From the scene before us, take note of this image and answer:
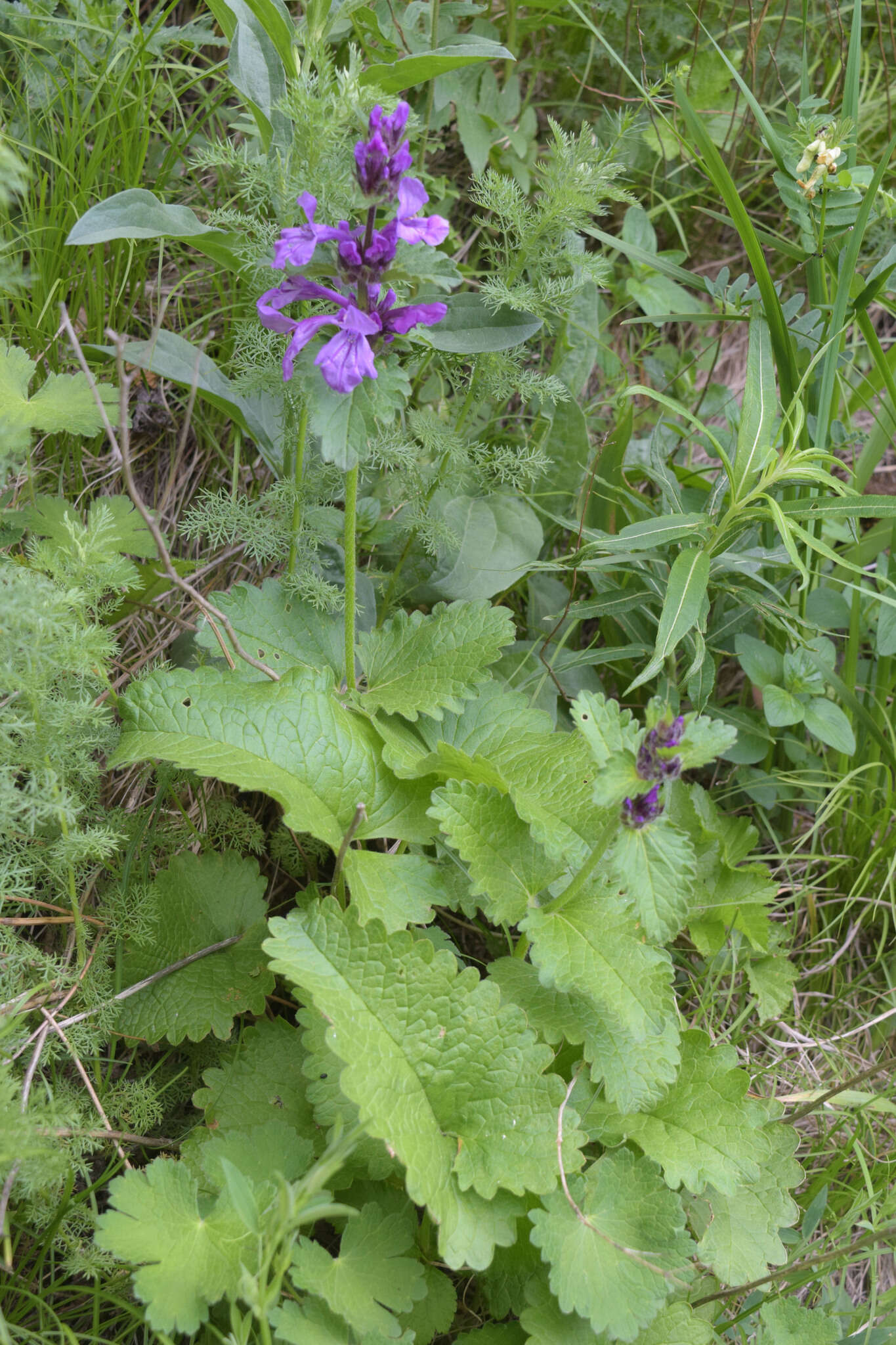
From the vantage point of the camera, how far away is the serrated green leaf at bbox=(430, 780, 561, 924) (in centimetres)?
170

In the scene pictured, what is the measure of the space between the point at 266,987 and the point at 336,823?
33cm

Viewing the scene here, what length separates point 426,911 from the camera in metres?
1.69

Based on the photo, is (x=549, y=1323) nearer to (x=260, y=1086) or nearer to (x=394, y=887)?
(x=260, y=1086)

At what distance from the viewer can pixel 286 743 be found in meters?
1.79

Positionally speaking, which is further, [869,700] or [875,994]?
[869,700]

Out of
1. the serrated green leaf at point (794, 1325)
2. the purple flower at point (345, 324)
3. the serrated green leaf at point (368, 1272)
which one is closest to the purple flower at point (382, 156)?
the purple flower at point (345, 324)

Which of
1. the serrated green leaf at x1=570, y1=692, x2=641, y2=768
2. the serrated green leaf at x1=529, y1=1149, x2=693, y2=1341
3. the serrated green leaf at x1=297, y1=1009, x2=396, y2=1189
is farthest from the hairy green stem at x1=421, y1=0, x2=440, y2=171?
the serrated green leaf at x1=529, y1=1149, x2=693, y2=1341

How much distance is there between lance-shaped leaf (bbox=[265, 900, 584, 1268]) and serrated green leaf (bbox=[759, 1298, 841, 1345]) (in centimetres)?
50

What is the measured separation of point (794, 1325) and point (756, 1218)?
0.16 metres

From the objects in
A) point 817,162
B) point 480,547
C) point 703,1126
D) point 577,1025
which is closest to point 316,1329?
point 577,1025

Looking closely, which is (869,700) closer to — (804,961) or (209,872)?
(804,961)

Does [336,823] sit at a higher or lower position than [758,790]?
higher

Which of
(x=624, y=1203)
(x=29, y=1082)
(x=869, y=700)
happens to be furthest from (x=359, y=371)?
(x=869, y=700)

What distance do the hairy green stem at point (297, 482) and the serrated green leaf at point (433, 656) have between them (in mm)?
224
